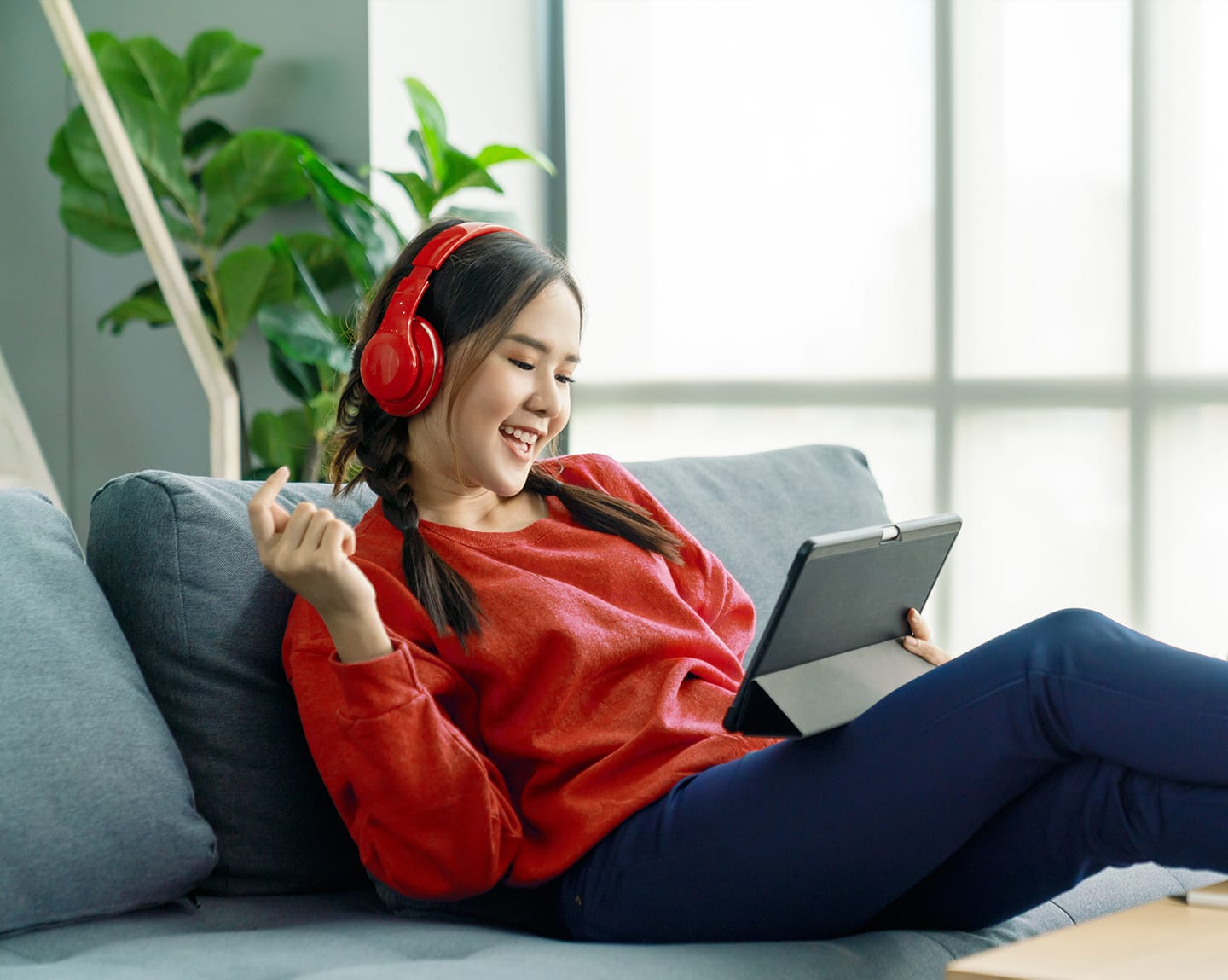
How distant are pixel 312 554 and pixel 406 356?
0.34m

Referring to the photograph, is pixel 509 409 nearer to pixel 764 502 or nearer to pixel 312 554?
pixel 312 554

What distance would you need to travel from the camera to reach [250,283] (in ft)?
10.4

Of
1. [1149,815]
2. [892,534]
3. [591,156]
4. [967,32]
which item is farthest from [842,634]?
[591,156]

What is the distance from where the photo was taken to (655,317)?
3535mm

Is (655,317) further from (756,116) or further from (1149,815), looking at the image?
(1149,815)

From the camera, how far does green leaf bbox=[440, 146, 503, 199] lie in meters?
3.02

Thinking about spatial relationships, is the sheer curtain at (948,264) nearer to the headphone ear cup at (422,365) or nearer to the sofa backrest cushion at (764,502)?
the sofa backrest cushion at (764,502)

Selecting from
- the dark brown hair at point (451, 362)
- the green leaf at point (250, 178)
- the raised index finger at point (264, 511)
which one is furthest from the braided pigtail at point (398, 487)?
the green leaf at point (250, 178)

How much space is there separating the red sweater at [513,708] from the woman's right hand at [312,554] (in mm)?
67

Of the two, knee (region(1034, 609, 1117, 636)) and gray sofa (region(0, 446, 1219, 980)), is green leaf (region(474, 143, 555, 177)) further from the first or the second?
knee (region(1034, 609, 1117, 636))

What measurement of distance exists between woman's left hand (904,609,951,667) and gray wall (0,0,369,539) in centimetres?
230

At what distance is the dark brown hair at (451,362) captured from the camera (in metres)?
1.37

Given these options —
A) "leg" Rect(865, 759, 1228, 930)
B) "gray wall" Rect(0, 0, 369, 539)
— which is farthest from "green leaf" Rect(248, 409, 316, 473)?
"leg" Rect(865, 759, 1228, 930)

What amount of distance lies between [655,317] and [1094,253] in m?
1.13
